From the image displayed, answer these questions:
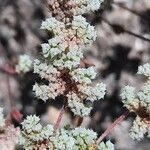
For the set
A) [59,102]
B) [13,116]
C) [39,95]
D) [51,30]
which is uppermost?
[59,102]

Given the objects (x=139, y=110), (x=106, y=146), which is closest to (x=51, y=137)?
(x=106, y=146)

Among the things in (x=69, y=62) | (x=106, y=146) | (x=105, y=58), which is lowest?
(x=106, y=146)

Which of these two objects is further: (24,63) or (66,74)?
(24,63)

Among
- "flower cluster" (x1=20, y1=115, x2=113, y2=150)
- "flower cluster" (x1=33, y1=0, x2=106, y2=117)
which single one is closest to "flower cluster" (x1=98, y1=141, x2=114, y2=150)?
"flower cluster" (x1=20, y1=115, x2=113, y2=150)

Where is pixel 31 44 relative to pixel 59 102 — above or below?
above

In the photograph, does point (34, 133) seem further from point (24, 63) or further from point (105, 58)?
point (105, 58)

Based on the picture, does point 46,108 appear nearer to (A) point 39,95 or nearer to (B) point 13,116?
(B) point 13,116

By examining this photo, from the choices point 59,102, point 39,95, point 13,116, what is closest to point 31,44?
point 59,102
